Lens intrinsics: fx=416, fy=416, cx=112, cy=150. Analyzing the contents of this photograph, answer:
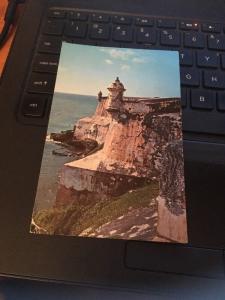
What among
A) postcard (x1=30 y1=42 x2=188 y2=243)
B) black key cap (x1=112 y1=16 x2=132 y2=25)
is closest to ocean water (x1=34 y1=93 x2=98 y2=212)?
postcard (x1=30 y1=42 x2=188 y2=243)

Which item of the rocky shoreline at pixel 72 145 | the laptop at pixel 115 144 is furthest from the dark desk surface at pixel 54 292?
the rocky shoreline at pixel 72 145

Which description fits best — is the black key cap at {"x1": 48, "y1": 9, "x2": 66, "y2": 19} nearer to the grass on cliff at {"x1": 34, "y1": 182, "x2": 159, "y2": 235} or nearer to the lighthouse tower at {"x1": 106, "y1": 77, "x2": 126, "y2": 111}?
the lighthouse tower at {"x1": 106, "y1": 77, "x2": 126, "y2": 111}

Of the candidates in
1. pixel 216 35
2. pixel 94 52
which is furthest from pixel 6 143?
pixel 216 35

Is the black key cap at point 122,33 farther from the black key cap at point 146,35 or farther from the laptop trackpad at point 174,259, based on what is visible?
the laptop trackpad at point 174,259

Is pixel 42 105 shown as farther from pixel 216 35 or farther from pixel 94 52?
pixel 216 35

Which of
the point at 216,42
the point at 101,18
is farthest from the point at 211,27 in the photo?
the point at 101,18

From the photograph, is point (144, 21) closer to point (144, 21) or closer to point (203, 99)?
point (144, 21)
